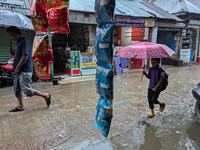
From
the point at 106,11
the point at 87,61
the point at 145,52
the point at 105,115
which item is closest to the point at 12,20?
the point at 106,11

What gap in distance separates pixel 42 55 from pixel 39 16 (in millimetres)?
1101

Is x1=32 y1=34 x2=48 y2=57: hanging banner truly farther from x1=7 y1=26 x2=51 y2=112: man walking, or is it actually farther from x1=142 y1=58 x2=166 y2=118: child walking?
x1=142 y1=58 x2=166 y2=118: child walking

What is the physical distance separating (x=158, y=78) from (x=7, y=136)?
→ 342 centimetres

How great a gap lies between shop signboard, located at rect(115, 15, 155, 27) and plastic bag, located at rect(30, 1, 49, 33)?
518 cm

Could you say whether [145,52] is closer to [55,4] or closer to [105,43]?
[105,43]

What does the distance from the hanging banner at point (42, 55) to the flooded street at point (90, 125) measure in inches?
39.1

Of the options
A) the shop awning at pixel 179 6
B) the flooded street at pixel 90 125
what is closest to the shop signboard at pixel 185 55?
the shop awning at pixel 179 6

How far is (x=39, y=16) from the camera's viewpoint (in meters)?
4.23

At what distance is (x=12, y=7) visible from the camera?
638 cm

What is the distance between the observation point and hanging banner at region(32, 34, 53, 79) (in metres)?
4.51

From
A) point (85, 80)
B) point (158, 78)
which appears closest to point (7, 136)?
point (158, 78)

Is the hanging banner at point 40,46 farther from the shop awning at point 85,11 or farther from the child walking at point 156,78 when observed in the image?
the child walking at point 156,78

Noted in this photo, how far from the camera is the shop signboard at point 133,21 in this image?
881 centimetres

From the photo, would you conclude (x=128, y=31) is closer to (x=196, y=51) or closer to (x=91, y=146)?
(x=196, y=51)
